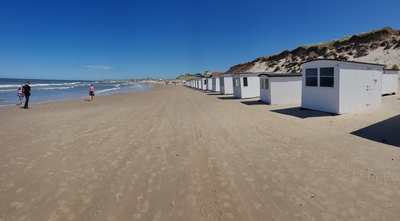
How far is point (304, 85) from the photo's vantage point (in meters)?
11.7

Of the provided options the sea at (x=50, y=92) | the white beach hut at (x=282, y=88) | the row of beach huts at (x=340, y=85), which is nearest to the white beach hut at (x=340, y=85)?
the row of beach huts at (x=340, y=85)

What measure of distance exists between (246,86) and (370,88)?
1069cm

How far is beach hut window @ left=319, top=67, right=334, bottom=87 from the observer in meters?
9.96

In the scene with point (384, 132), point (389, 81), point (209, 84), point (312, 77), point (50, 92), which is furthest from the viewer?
point (209, 84)

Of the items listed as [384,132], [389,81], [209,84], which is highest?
[209,84]

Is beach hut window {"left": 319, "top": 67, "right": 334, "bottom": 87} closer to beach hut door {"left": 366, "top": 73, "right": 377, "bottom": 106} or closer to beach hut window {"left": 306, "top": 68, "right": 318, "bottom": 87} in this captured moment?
beach hut window {"left": 306, "top": 68, "right": 318, "bottom": 87}

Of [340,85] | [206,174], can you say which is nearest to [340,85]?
[340,85]

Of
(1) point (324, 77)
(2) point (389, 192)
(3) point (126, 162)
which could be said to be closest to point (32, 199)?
(3) point (126, 162)

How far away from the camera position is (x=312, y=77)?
36.3 ft

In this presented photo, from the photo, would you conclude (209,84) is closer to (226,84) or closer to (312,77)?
(226,84)

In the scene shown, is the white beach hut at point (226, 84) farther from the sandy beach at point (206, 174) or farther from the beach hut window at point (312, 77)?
the sandy beach at point (206, 174)

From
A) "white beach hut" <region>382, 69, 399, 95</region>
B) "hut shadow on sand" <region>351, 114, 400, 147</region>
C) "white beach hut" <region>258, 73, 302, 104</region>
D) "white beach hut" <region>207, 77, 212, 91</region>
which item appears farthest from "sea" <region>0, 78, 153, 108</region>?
"white beach hut" <region>382, 69, 399, 95</region>

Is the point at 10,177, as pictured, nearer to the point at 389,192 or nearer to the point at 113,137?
the point at 113,137

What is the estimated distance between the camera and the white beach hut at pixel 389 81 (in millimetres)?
16009
